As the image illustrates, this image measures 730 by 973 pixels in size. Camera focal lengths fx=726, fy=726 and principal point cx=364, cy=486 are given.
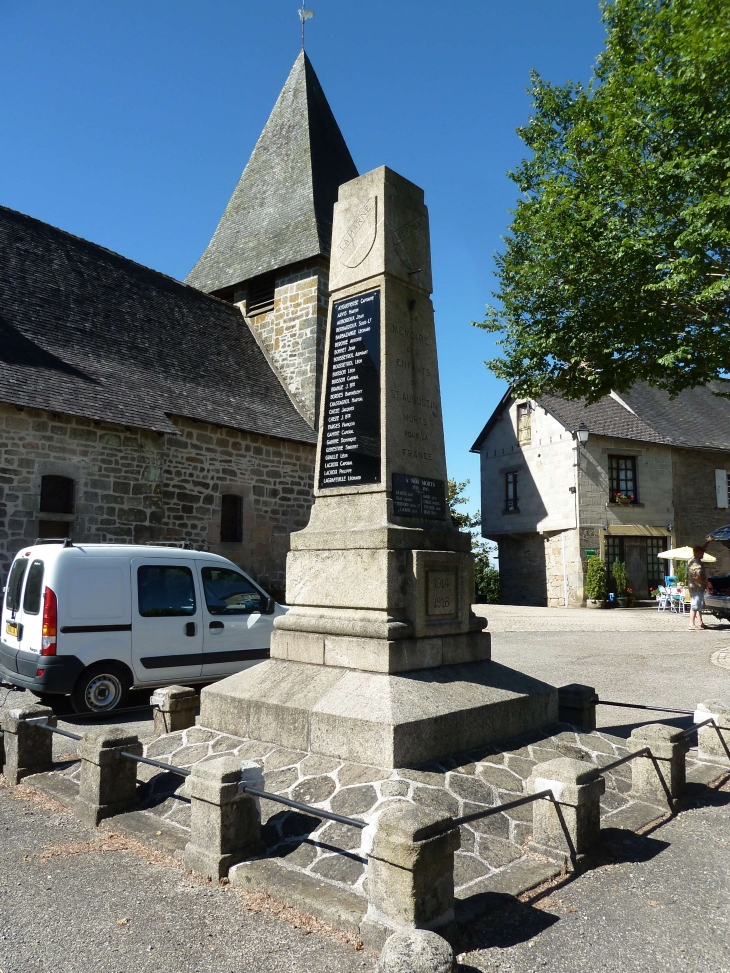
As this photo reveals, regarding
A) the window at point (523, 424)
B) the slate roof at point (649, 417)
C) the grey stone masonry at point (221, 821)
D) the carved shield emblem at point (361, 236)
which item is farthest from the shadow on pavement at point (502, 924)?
the window at point (523, 424)

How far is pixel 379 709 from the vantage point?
4.46 metres

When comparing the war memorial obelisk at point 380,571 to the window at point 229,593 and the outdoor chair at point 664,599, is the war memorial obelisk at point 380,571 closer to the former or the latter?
the window at point 229,593

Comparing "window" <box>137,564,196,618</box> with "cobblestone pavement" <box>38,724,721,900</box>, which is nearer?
"cobblestone pavement" <box>38,724,721,900</box>

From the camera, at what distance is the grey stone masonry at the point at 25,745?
5473mm

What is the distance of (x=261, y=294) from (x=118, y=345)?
6.03m

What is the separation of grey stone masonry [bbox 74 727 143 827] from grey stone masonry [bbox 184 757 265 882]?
932 mm

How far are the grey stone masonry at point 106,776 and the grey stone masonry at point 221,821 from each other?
932 millimetres

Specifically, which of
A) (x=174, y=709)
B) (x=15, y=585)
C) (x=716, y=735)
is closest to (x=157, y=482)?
(x=15, y=585)

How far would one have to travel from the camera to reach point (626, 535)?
25859mm

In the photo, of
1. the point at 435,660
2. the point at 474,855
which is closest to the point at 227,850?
the point at 474,855

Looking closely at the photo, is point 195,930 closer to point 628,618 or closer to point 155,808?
point 155,808

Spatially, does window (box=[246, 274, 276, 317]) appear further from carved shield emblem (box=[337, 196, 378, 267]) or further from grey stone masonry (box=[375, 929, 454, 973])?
grey stone masonry (box=[375, 929, 454, 973])

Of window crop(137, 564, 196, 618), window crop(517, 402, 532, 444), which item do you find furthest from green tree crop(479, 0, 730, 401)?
window crop(517, 402, 532, 444)

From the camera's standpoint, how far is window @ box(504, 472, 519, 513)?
28.2m
